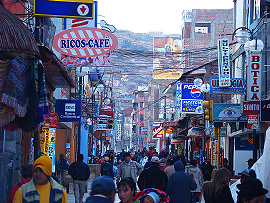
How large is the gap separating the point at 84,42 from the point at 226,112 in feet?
29.2

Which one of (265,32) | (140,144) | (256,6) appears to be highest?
(256,6)

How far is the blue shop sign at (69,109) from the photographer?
68.8 ft

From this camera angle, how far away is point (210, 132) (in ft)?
112

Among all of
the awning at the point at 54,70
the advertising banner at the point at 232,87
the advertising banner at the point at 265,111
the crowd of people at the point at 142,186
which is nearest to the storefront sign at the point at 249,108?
the advertising banner at the point at 265,111

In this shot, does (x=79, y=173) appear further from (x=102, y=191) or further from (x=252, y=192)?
(x=102, y=191)

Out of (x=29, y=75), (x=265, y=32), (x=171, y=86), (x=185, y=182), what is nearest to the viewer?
(x=29, y=75)

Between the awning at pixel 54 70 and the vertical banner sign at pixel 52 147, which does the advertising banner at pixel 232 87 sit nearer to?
the vertical banner sign at pixel 52 147

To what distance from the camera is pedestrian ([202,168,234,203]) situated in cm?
828

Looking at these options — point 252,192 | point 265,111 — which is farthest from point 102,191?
point 265,111

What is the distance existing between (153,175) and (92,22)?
14.8 meters

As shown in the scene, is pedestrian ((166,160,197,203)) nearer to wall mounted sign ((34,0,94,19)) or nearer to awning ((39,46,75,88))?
awning ((39,46,75,88))

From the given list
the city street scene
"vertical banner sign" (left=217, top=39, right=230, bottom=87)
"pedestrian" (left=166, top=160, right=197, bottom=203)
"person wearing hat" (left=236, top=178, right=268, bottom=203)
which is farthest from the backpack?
"person wearing hat" (left=236, top=178, right=268, bottom=203)

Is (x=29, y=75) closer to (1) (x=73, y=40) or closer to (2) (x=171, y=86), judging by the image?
(1) (x=73, y=40)

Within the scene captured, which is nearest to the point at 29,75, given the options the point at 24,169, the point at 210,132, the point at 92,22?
the point at 24,169
